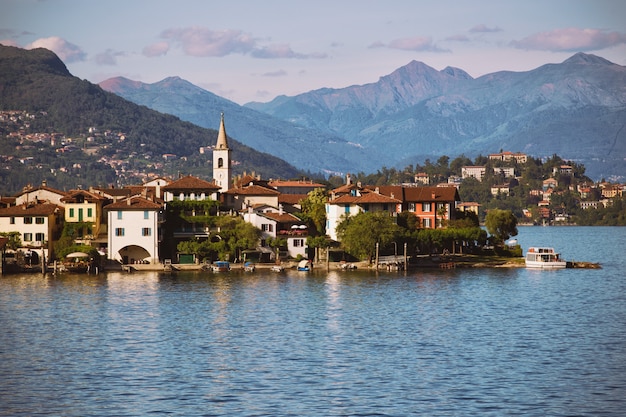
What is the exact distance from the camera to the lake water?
1644 inches

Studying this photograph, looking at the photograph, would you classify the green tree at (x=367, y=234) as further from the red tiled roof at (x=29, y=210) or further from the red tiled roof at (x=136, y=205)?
the red tiled roof at (x=29, y=210)

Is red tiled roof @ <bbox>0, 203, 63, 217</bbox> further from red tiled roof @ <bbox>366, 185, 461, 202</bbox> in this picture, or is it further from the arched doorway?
red tiled roof @ <bbox>366, 185, 461, 202</bbox>

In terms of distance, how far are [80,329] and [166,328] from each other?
178 inches

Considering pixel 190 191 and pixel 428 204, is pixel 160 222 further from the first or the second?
pixel 428 204

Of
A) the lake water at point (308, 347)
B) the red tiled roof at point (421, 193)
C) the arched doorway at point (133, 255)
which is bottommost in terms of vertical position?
the lake water at point (308, 347)

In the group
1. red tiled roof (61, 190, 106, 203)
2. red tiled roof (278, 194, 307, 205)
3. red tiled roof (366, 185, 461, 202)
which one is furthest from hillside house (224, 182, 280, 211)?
red tiled roof (61, 190, 106, 203)

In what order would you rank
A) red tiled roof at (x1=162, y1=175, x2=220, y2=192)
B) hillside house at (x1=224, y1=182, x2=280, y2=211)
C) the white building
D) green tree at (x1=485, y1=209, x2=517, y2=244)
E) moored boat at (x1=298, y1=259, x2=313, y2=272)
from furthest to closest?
green tree at (x1=485, y1=209, x2=517, y2=244), hillside house at (x1=224, y1=182, x2=280, y2=211), red tiled roof at (x1=162, y1=175, x2=220, y2=192), moored boat at (x1=298, y1=259, x2=313, y2=272), the white building

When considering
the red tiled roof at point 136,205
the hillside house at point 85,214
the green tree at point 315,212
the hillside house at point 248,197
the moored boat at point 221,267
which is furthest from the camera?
the hillside house at point 248,197

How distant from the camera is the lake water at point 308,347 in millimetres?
41750

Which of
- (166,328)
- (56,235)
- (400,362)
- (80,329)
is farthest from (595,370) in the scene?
(56,235)

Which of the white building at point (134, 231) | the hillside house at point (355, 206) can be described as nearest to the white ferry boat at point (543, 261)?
the hillside house at point (355, 206)

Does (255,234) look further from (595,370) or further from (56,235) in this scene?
(595,370)

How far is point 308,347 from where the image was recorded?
177ft

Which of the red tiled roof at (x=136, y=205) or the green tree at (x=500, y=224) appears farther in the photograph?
the green tree at (x=500, y=224)
